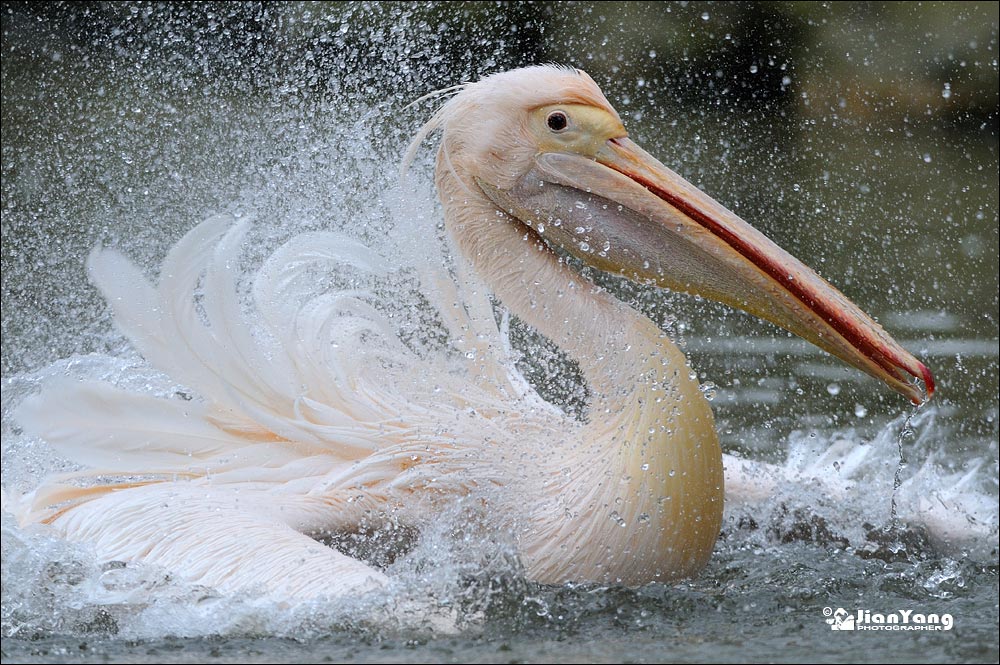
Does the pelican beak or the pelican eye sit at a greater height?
the pelican eye

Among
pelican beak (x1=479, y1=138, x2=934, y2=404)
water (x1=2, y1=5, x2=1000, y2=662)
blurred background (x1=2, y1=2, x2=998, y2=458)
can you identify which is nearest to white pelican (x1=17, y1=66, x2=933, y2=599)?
pelican beak (x1=479, y1=138, x2=934, y2=404)

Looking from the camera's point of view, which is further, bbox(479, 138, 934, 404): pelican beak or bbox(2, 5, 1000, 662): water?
bbox(479, 138, 934, 404): pelican beak

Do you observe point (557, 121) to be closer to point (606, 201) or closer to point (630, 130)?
point (606, 201)

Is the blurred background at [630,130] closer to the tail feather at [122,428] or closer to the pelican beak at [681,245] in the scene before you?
the pelican beak at [681,245]

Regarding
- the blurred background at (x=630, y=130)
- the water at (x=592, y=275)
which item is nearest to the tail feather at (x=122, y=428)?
the water at (x=592, y=275)

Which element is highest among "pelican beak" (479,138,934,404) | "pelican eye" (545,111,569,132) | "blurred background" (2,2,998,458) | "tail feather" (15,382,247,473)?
"blurred background" (2,2,998,458)

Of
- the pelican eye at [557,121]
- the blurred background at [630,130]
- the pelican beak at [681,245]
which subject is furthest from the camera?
the blurred background at [630,130]

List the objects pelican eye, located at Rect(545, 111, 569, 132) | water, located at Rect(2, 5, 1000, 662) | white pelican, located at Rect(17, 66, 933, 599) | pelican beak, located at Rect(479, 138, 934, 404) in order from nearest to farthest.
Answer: water, located at Rect(2, 5, 1000, 662) < white pelican, located at Rect(17, 66, 933, 599) < pelican beak, located at Rect(479, 138, 934, 404) < pelican eye, located at Rect(545, 111, 569, 132)

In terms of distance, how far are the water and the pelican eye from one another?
1.31 ft

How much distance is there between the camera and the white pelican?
281 centimetres

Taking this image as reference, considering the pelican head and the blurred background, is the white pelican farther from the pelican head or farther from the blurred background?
the blurred background

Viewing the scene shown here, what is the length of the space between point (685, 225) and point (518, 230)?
0.41 metres

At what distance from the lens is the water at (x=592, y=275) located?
8.36 ft

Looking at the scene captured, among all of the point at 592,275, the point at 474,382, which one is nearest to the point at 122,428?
the point at 474,382
